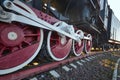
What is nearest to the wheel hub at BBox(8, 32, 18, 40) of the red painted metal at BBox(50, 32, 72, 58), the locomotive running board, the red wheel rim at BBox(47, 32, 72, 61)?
the locomotive running board

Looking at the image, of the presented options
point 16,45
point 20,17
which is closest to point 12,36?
point 16,45

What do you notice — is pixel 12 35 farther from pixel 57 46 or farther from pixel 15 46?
pixel 57 46

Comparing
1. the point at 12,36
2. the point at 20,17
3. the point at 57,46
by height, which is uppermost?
the point at 20,17

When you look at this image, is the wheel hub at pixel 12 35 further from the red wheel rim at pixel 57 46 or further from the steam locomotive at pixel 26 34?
the red wheel rim at pixel 57 46

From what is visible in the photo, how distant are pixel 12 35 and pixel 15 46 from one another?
19 centimetres

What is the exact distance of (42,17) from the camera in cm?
309

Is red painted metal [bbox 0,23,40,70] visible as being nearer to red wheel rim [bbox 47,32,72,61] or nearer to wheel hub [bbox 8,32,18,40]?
wheel hub [bbox 8,32,18,40]

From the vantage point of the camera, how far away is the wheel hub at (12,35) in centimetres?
233

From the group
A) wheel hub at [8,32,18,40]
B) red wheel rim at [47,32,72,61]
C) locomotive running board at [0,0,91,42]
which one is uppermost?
locomotive running board at [0,0,91,42]

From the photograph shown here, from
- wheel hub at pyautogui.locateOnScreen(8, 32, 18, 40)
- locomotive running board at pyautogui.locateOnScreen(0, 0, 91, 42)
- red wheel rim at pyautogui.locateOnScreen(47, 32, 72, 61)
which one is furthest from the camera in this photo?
red wheel rim at pyautogui.locateOnScreen(47, 32, 72, 61)

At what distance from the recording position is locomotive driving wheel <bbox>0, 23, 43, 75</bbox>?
234 centimetres

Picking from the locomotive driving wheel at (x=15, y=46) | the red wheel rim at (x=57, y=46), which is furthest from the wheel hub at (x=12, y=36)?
the red wheel rim at (x=57, y=46)

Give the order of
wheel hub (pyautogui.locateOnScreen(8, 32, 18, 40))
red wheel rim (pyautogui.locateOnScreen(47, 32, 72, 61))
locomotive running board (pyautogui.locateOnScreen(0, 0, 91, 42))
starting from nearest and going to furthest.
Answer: locomotive running board (pyautogui.locateOnScreen(0, 0, 91, 42))
wheel hub (pyautogui.locateOnScreen(8, 32, 18, 40))
red wheel rim (pyautogui.locateOnScreen(47, 32, 72, 61))

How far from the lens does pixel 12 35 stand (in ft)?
7.94
